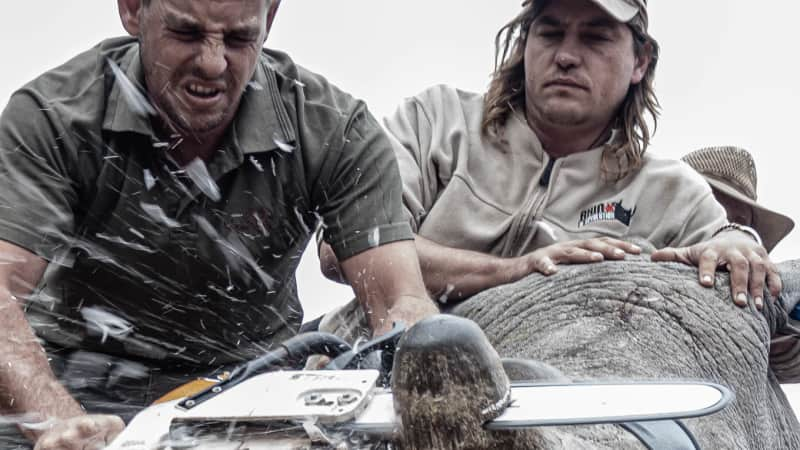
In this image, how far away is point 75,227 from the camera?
111 inches

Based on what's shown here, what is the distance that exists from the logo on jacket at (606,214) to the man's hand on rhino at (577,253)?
A: 0.49 meters

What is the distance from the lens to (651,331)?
2.31 metres

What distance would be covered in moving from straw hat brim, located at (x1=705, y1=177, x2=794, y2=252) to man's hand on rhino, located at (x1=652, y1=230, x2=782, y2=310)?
1651mm

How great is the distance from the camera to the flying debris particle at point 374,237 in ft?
9.82

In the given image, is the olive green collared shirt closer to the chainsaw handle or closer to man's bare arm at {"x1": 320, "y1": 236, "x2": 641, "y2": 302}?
man's bare arm at {"x1": 320, "y1": 236, "x2": 641, "y2": 302}

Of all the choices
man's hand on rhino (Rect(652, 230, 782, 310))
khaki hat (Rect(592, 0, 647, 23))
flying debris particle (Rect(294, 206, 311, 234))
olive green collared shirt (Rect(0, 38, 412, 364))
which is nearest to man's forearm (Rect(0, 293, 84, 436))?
olive green collared shirt (Rect(0, 38, 412, 364))

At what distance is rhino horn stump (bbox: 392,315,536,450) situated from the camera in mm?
1263

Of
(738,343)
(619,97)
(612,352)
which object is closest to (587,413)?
(612,352)

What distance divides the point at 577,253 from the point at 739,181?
213 cm

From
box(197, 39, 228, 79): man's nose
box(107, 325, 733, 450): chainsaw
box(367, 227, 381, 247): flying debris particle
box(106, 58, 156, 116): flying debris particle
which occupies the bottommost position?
box(367, 227, 381, 247): flying debris particle

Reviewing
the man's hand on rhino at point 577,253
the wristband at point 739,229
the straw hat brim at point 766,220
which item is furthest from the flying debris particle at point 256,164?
the straw hat brim at point 766,220

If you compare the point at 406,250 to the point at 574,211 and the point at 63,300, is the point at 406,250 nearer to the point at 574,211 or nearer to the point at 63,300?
the point at 574,211

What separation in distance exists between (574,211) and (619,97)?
0.50 meters

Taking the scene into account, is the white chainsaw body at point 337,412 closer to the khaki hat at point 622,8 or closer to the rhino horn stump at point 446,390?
the rhino horn stump at point 446,390
